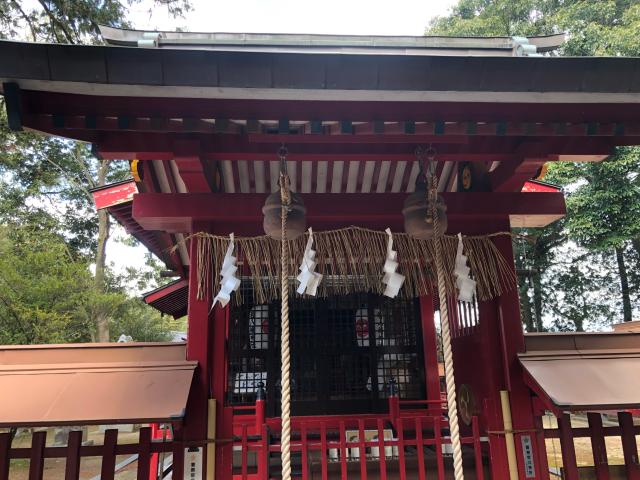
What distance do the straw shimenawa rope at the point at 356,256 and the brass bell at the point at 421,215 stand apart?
0.62 metres

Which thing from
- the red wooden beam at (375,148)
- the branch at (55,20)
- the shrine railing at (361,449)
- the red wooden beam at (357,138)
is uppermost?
the branch at (55,20)

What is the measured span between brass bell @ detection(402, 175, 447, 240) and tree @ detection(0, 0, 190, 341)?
927 centimetres

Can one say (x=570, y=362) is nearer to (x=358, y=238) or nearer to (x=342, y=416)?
(x=358, y=238)

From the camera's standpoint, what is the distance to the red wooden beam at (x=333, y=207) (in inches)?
136

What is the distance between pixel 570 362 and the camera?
129 inches

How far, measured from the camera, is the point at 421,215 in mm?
2785

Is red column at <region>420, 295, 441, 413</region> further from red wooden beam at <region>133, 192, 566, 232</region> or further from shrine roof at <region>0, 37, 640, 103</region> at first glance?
shrine roof at <region>0, 37, 640, 103</region>

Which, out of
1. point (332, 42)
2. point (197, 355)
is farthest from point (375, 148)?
point (197, 355)

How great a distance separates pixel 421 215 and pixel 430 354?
3513 millimetres

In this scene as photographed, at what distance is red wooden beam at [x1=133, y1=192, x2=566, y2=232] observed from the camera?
3.46m

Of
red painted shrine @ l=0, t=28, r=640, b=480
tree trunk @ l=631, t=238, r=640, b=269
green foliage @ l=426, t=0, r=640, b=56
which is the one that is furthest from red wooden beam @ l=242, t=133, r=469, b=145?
tree trunk @ l=631, t=238, r=640, b=269

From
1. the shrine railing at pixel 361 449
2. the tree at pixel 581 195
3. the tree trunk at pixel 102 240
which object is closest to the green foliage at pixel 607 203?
the tree at pixel 581 195

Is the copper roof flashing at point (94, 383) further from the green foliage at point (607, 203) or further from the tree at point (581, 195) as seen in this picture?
the green foliage at point (607, 203)

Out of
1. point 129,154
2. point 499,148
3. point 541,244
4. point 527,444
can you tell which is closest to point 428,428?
point 527,444
